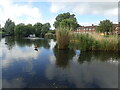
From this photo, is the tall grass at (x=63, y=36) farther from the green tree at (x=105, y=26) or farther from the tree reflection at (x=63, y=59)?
the green tree at (x=105, y=26)

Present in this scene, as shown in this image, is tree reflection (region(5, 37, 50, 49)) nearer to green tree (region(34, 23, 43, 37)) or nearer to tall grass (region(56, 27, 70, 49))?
tall grass (region(56, 27, 70, 49))

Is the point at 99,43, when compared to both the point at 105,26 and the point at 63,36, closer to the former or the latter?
the point at 63,36

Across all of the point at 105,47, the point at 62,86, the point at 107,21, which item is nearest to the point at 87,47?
the point at 105,47

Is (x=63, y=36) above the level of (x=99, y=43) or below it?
above

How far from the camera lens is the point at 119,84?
513 centimetres

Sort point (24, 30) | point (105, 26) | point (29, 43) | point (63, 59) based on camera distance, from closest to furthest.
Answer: point (63, 59)
point (29, 43)
point (105, 26)
point (24, 30)

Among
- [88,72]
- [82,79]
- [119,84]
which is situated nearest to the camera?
[119,84]

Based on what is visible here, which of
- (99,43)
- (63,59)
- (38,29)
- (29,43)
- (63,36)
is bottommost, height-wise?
(63,59)

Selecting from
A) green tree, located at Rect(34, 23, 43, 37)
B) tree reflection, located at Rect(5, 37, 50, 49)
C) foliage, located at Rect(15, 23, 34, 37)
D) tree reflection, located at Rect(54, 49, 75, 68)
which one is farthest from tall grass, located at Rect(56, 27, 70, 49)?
green tree, located at Rect(34, 23, 43, 37)

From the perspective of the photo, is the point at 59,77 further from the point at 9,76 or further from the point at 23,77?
the point at 9,76

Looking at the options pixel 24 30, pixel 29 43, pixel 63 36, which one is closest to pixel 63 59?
pixel 63 36

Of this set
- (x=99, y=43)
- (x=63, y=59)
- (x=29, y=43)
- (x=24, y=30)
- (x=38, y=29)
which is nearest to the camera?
(x=63, y=59)

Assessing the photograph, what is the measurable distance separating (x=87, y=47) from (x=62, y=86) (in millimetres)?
8686

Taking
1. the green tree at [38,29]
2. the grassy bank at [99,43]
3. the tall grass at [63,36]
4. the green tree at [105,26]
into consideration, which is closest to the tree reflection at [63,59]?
the tall grass at [63,36]
